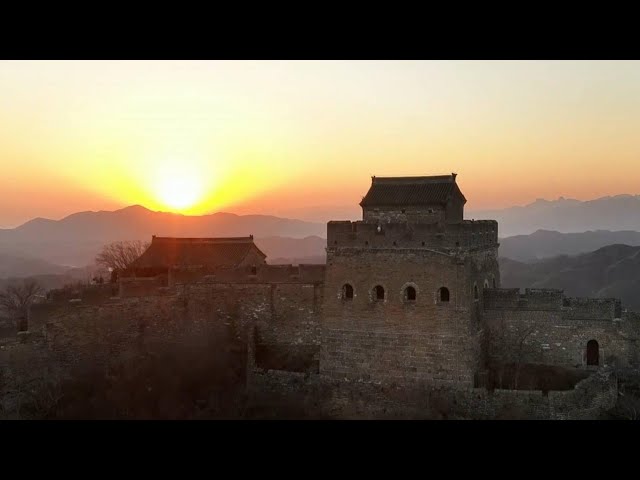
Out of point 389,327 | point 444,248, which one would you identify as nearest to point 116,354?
point 389,327

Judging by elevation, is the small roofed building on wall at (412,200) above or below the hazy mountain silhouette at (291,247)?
below

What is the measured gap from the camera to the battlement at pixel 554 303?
1845cm

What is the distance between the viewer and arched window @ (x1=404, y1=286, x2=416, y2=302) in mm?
18250

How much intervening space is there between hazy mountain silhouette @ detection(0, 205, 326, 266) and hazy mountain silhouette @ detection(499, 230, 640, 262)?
27.0 meters

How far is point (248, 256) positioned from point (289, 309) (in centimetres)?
548

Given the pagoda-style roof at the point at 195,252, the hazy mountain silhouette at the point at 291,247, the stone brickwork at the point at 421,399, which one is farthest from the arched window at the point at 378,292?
the hazy mountain silhouette at the point at 291,247

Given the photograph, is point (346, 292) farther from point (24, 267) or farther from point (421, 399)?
point (24, 267)

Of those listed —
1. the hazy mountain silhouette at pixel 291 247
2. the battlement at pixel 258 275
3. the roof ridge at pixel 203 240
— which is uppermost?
the hazy mountain silhouette at pixel 291 247

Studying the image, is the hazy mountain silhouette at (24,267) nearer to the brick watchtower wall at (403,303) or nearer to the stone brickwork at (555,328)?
the brick watchtower wall at (403,303)

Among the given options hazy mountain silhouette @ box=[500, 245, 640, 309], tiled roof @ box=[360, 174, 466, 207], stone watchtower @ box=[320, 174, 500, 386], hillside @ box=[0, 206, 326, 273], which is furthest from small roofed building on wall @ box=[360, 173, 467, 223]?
hillside @ box=[0, 206, 326, 273]

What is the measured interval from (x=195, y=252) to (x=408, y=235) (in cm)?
1159

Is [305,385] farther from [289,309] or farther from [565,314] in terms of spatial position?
[565,314]

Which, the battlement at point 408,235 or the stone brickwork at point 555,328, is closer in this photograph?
the battlement at point 408,235

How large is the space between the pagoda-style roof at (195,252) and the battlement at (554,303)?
11240mm
